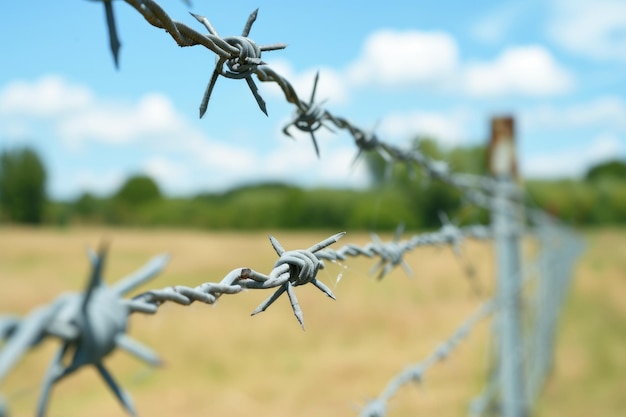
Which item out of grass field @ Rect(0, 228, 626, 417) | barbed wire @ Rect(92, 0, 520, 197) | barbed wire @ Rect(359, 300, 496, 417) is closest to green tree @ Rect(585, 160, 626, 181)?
grass field @ Rect(0, 228, 626, 417)

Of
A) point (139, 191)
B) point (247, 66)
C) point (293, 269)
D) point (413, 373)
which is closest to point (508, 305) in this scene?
point (413, 373)

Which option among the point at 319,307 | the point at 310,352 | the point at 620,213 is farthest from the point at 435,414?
the point at 620,213

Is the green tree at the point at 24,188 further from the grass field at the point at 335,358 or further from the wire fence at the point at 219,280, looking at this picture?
the wire fence at the point at 219,280

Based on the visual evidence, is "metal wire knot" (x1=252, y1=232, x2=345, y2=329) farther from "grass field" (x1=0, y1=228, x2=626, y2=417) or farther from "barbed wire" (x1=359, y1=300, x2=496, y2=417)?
"grass field" (x1=0, y1=228, x2=626, y2=417)

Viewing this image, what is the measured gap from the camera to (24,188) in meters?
23.9

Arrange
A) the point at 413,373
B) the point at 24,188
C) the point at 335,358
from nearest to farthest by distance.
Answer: the point at 413,373 → the point at 335,358 → the point at 24,188

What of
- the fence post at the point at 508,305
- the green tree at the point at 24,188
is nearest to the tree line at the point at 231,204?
the green tree at the point at 24,188

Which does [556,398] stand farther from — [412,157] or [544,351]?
[412,157]

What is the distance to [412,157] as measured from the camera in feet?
5.39

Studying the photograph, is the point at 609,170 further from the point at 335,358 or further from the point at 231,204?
the point at 335,358

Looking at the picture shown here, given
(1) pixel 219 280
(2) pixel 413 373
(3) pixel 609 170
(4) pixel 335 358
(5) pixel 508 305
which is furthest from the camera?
(3) pixel 609 170

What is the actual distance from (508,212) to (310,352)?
11.0 ft

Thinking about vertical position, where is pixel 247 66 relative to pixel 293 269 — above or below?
above

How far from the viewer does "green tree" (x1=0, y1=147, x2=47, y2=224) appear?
2298 centimetres
